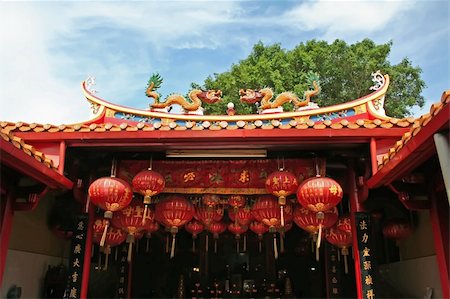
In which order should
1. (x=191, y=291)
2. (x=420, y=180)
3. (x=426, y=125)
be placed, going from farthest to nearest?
(x=191, y=291)
(x=420, y=180)
(x=426, y=125)

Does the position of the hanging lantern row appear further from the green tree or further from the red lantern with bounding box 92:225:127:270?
the green tree

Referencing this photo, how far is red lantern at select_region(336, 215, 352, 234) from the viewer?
16.7 feet

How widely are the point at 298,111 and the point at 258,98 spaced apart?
741 millimetres

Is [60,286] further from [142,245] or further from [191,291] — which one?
[191,291]

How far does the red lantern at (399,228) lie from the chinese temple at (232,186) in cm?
1

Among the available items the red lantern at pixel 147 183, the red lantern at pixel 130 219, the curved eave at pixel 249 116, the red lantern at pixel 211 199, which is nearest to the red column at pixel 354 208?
the curved eave at pixel 249 116

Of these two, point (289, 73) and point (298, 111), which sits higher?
point (289, 73)

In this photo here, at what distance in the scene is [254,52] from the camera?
2016cm

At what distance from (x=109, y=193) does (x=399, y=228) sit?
3691 millimetres

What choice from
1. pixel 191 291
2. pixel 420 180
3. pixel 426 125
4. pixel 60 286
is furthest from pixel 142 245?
pixel 426 125

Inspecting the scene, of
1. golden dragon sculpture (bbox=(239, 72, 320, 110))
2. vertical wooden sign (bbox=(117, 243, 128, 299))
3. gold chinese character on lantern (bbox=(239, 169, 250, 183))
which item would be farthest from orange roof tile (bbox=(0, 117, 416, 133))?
vertical wooden sign (bbox=(117, 243, 128, 299))

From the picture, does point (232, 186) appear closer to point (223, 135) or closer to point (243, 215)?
point (243, 215)

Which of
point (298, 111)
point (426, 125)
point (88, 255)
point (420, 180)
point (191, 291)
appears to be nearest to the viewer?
point (426, 125)

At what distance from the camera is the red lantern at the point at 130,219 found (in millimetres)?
5102
